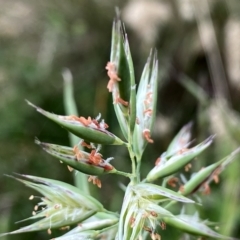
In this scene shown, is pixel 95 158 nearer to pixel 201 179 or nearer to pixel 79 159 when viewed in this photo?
pixel 79 159

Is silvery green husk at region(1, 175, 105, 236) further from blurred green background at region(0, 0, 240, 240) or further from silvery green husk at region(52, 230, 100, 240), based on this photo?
blurred green background at region(0, 0, 240, 240)

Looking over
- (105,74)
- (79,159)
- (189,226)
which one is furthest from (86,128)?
(105,74)

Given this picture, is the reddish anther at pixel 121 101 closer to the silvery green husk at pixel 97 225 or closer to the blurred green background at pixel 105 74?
the silvery green husk at pixel 97 225

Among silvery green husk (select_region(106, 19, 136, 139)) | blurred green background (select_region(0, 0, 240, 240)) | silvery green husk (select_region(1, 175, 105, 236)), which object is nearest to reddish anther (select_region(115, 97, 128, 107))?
silvery green husk (select_region(106, 19, 136, 139))

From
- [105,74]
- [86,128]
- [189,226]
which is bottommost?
[189,226]

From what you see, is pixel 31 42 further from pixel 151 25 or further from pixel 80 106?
pixel 151 25

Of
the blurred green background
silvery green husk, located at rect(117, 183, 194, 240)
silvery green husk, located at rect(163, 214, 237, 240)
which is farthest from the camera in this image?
the blurred green background

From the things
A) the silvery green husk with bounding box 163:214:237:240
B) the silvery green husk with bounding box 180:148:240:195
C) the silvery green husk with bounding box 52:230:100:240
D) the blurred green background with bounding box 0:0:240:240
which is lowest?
the silvery green husk with bounding box 163:214:237:240
